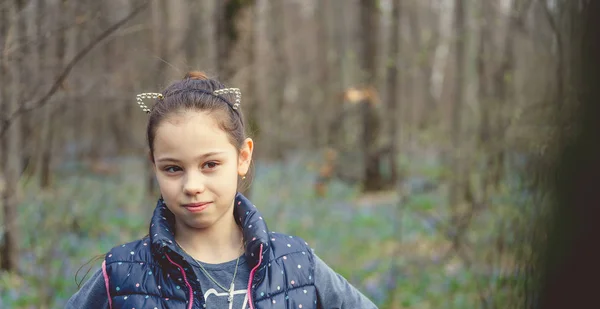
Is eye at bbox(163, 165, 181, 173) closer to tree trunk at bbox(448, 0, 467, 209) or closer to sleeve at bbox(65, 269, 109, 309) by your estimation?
sleeve at bbox(65, 269, 109, 309)

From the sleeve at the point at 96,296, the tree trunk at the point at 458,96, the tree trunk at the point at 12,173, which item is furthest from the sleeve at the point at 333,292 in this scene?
the tree trunk at the point at 458,96

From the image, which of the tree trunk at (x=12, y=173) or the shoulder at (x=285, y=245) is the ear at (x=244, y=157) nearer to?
the shoulder at (x=285, y=245)

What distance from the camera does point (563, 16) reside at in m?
1.92

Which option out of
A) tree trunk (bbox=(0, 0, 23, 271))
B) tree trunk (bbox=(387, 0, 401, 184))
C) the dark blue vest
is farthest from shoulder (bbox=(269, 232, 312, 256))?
tree trunk (bbox=(387, 0, 401, 184))

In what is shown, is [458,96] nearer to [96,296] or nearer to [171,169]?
[171,169]

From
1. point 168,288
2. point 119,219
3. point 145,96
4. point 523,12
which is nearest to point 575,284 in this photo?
point 168,288

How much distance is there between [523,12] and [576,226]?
3894 millimetres

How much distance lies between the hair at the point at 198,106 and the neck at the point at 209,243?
27 cm

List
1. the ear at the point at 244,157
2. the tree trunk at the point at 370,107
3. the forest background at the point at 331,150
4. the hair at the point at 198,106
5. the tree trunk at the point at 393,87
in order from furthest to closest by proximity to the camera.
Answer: the tree trunk at the point at 370,107 < the tree trunk at the point at 393,87 < the forest background at the point at 331,150 < the ear at the point at 244,157 < the hair at the point at 198,106

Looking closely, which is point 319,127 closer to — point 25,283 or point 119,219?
point 119,219

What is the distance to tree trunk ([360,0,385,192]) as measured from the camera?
14.3 metres

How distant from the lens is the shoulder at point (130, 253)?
2.10m

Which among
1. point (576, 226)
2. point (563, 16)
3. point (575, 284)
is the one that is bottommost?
point (575, 284)

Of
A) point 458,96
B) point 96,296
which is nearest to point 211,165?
point 96,296
